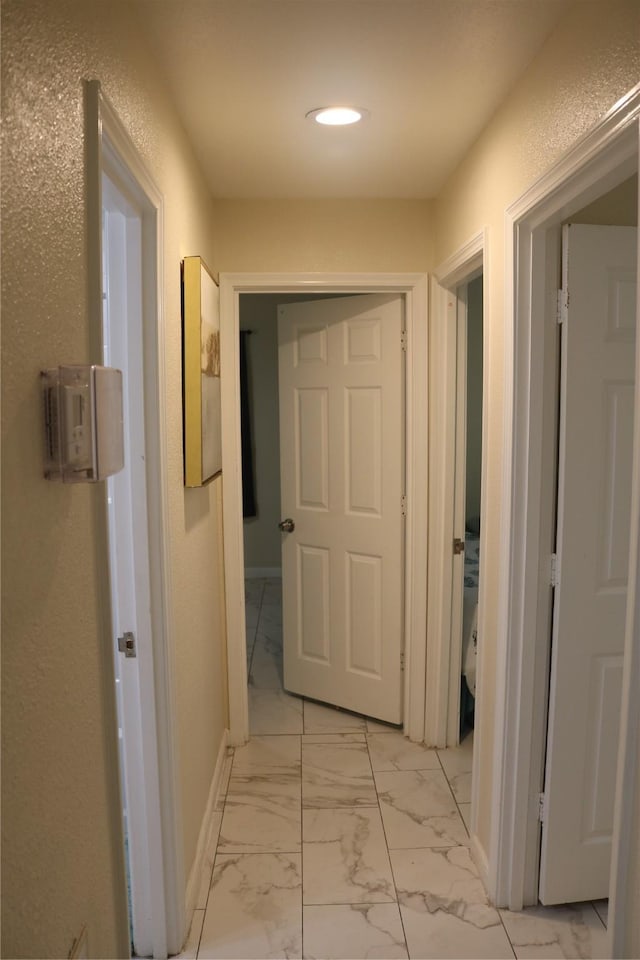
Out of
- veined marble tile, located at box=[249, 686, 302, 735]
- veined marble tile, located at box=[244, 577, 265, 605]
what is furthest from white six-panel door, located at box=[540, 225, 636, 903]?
veined marble tile, located at box=[244, 577, 265, 605]

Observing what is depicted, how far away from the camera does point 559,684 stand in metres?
1.96

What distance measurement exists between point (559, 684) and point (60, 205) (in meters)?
1.76

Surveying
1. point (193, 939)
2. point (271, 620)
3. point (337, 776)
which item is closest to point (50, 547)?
point (193, 939)

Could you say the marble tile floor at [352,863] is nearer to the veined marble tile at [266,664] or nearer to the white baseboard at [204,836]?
the white baseboard at [204,836]

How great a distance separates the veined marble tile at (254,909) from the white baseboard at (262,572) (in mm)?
3649

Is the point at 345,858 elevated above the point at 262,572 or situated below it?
below

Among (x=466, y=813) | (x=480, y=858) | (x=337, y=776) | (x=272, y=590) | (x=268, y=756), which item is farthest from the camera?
(x=272, y=590)

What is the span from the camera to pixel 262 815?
2.58 metres

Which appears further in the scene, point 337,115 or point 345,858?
point 345,858

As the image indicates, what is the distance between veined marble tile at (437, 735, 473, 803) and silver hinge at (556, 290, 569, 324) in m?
1.88

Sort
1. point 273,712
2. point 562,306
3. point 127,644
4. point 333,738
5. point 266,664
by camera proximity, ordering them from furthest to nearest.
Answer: point 266,664 < point 273,712 < point 333,738 < point 562,306 < point 127,644

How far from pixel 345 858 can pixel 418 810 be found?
15.8 inches

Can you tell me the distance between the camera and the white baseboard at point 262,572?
595 centimetres

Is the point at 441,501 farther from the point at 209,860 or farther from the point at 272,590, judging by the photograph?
the point at 272,590
